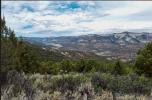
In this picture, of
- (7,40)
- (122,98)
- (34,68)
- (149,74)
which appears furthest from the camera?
(34,68)

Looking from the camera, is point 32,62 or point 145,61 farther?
point 32,62

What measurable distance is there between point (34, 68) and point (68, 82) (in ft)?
85.3

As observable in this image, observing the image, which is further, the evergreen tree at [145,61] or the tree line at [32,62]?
the evergreen tree at [145,61]

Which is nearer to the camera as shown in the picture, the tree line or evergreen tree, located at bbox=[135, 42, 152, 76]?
the tree line

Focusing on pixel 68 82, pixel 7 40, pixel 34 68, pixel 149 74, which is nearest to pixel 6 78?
pixel 68 82

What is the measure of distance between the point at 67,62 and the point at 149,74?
15932mm

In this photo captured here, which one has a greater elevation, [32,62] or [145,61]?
[145,61]

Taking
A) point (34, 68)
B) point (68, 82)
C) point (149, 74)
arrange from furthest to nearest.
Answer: point (34, 68) → point (149, 74) → point (68, 82)

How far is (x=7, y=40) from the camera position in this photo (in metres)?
12.2

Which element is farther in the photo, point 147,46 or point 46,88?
point 147,46

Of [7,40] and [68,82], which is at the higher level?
[7,40]

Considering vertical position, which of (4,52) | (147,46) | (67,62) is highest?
(4,52)

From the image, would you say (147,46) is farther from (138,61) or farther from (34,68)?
(34,68)

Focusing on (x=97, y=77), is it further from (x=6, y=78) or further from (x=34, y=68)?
(x=34, y=68)
